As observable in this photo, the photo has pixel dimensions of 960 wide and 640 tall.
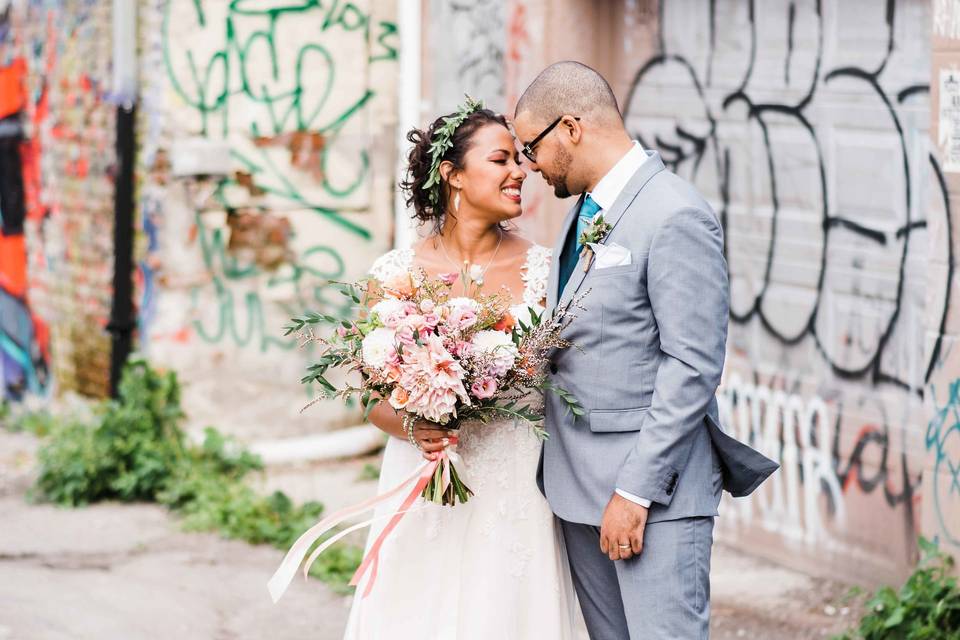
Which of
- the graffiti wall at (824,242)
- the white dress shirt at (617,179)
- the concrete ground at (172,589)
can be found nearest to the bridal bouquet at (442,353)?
the white dress shirt at (617,179)

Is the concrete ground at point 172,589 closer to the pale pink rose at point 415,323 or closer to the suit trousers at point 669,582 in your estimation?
the suit trousers at point 669,582

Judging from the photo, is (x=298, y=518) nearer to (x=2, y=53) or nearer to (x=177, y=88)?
(x=177, y=88)

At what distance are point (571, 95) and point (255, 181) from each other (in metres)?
4.25

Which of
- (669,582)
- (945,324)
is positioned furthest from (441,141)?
(945,324)

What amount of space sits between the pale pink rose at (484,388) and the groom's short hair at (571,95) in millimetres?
745

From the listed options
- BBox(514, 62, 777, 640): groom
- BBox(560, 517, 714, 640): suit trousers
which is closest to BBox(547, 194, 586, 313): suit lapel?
BBox(514, 62, 777, 640): groom

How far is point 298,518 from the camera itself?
23.2 feet

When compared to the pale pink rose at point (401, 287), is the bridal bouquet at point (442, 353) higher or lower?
lower

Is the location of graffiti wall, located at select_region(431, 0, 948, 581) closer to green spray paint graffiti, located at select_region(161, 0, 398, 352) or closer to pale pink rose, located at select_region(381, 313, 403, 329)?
green spray paint graffiti, located at select_region(161, 0, 398, 352)

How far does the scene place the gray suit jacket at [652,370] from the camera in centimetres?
371

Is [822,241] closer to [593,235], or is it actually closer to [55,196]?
[593,235]

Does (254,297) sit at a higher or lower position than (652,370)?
lower

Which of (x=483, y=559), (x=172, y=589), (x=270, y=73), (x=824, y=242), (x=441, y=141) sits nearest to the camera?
(x=483, y=559)

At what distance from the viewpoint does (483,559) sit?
4273 mm
